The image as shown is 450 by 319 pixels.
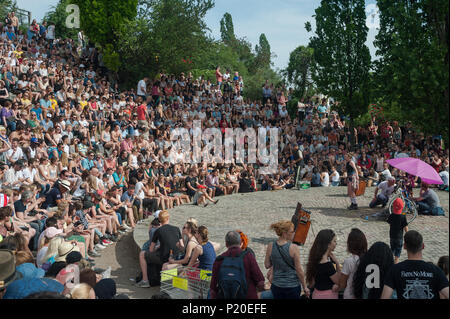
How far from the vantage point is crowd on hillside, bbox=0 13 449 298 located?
28.6 ft

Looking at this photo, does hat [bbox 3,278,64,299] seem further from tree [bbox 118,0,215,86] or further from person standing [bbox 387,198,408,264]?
tree [bbox 118,0,215,86]

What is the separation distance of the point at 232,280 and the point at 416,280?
200cm

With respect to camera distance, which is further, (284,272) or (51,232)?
(51,232)

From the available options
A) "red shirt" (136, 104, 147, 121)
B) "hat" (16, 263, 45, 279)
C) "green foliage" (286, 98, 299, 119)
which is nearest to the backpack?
"hat" (16, 263, 45, 279)

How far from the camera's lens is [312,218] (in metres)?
12.0

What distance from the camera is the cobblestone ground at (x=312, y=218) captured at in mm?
9703

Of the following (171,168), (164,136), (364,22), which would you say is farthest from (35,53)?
(364,22)

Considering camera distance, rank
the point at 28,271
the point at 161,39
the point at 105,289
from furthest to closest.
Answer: the point at 161,39
the point at 28,271
the point at 105,289

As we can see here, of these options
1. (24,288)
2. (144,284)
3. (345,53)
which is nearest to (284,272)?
(24,288)

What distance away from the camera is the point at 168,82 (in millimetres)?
24500

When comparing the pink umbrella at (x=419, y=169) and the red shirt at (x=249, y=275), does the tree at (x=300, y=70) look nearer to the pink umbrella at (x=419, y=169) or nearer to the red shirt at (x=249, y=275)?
the pink umbrella at (x=419, y=169)

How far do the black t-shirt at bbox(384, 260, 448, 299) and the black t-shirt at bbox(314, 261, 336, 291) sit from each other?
32.5 inches

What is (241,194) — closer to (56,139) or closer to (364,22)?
(56,139)

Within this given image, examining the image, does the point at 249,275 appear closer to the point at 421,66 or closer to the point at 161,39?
the point at 421,66
